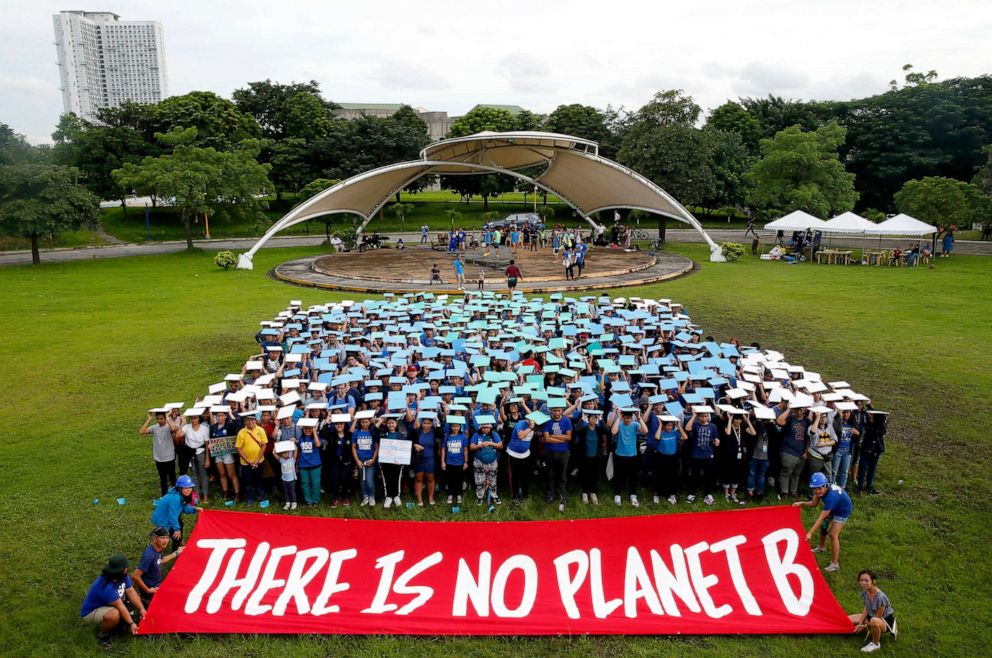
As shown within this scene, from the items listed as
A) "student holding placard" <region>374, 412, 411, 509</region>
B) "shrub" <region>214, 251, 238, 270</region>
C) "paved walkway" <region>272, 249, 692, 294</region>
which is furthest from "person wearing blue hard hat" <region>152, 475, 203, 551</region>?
"shrub" <region>214, 251, 238, 270</region>

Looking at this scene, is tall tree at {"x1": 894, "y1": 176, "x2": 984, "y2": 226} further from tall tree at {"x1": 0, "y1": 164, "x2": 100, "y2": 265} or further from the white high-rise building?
the white high-rise building

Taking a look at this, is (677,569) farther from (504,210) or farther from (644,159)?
(504,210)

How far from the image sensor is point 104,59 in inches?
7638

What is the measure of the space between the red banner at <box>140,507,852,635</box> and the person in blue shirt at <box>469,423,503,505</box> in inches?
59.7

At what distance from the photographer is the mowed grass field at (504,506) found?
613cm

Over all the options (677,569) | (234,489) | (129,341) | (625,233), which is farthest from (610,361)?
(625,233)

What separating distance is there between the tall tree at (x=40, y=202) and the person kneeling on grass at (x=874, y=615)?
3518 cm

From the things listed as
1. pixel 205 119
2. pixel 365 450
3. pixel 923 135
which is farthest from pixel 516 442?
pixel 923 135

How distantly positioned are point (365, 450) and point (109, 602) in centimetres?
324

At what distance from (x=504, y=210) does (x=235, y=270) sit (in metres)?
32.2

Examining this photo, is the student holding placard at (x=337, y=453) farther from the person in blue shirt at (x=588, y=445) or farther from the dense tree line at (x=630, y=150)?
the dense tree line at (x=630, y=150)

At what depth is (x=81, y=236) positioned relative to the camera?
44062mm

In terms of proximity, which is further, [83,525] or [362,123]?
[362,123]

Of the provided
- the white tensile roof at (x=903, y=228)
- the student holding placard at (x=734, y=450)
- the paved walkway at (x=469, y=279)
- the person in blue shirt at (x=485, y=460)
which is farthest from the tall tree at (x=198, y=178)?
the student holding placard at (x=734, y=450)
